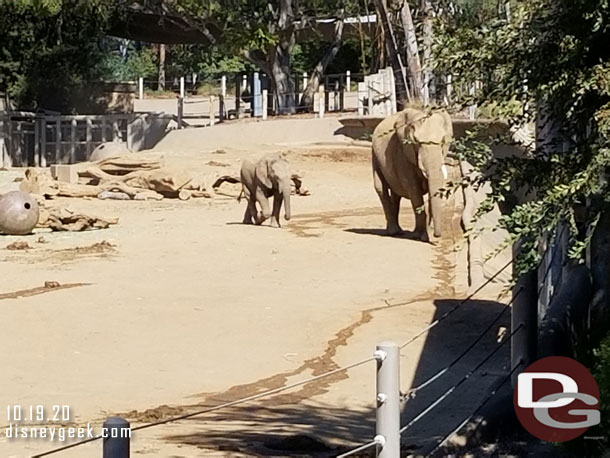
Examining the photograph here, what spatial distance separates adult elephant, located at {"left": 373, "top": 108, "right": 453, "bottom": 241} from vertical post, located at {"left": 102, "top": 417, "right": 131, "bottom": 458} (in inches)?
590

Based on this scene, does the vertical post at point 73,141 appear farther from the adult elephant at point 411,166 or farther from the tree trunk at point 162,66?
the tree trunk at point 162,66

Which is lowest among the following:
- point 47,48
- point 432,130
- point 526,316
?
point 526,316

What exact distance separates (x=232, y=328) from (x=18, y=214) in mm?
9397

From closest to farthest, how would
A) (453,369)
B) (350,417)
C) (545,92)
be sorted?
(545,92) < (350,417) < (453,369)

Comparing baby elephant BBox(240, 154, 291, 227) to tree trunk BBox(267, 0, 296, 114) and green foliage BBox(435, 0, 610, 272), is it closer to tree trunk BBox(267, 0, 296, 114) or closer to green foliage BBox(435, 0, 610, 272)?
green foliage BBox(435, 0, 610, 272)

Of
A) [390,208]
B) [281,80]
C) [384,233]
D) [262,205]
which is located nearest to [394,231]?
[384,233]

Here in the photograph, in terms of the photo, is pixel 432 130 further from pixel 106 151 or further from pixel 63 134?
pixel 63 134

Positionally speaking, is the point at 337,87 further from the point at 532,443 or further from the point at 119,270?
the point at 532,443

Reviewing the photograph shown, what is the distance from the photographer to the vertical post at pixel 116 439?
341 cm

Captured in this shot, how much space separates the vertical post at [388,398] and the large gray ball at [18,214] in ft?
56.6

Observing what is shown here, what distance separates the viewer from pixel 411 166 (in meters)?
20.4

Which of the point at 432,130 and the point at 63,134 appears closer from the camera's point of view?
the point at 432,130

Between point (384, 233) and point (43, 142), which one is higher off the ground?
point (43, 142)

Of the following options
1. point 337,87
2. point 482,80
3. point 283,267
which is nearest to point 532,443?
point 482,80
